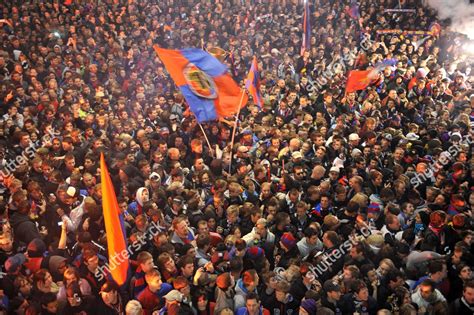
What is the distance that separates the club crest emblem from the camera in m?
8.23

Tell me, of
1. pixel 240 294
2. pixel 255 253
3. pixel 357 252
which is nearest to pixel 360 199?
pixel 357 252

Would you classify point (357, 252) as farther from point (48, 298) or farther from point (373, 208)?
point (48, 298)

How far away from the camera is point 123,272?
15.5 feet

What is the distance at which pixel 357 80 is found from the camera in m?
11.2

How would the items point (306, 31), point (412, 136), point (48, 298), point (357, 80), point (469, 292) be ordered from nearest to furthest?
point (469, 292) < point (48, 298) < point (412, 136) < point (357, 80) < point (306, 31)

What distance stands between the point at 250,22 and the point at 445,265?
13.3 meters

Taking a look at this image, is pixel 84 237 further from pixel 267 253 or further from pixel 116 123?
pixel 116 123

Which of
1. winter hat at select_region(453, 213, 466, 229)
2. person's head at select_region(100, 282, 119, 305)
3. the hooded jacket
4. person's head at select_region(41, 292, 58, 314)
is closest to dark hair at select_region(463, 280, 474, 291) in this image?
winter hat at select_region(453, 213, 466, 229)

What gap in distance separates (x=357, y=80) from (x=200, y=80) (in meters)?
4.56

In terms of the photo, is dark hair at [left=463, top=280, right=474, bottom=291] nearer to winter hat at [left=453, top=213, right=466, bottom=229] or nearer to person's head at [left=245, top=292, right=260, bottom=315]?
winter hat at [left=453, top=213, right=466, bottom=229]

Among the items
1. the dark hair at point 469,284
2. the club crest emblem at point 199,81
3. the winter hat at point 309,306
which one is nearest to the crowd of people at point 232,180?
the winter hat at point 309,306

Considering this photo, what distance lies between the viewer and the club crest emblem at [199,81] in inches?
324
